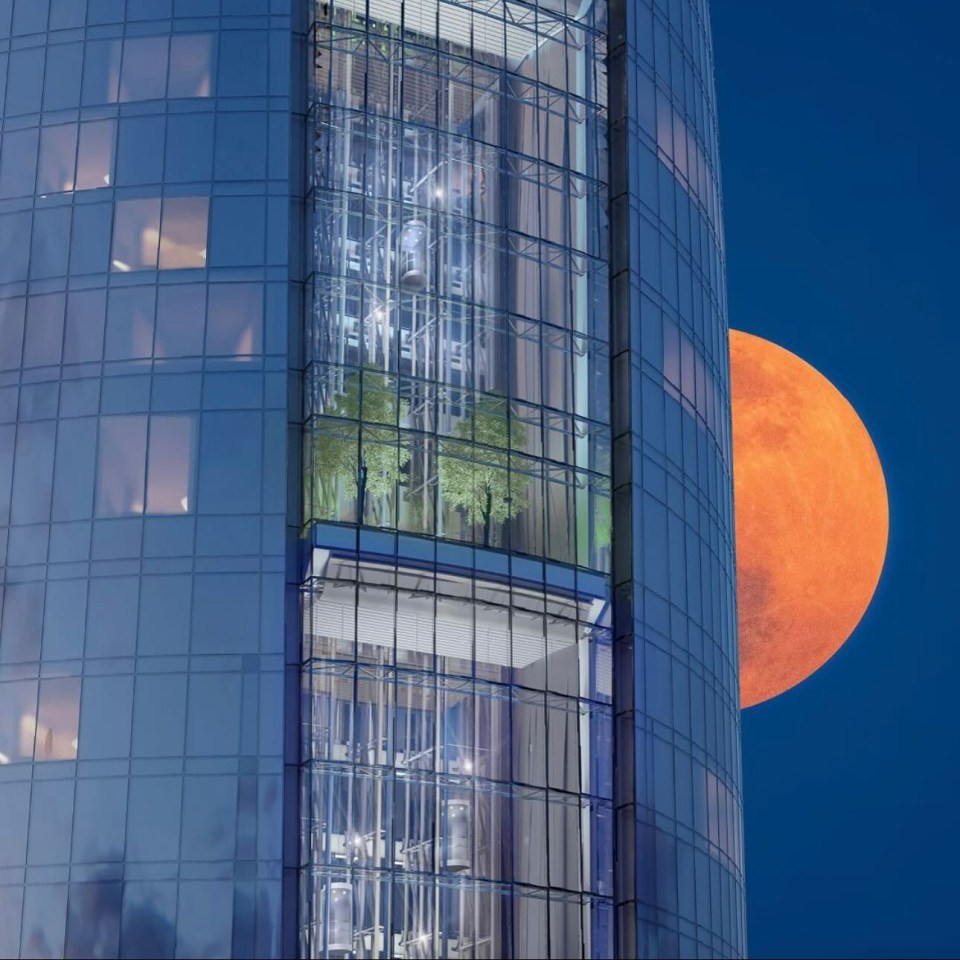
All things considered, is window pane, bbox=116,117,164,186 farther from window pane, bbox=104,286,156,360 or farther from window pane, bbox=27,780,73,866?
window pane, bbox=27,780,73,866

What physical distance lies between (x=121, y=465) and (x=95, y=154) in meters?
11.8

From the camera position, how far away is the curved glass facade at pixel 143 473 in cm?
7481

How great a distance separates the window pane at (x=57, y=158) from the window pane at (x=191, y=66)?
12.9 ft

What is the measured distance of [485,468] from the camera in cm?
8325

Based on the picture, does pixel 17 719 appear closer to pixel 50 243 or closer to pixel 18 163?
pixel 50 243

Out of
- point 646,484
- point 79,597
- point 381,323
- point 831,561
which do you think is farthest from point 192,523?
point 831,561

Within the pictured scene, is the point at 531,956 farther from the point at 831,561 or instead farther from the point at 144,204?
the point at 831,561

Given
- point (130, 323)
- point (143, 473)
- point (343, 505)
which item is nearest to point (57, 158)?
point (130, 323)

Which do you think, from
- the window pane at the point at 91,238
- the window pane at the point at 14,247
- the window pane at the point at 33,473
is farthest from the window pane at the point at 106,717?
the window pane at the point at 14,247

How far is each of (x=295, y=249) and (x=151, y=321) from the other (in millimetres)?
5578

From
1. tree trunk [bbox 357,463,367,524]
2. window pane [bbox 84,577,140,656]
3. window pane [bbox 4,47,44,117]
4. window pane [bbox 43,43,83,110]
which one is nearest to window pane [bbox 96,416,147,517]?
window pane [bbox 84,577,140,656]

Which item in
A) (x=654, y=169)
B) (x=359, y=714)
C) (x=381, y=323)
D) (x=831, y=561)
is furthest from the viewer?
(x=831, y=561)

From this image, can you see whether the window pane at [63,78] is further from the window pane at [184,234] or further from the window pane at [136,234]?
the window pane at [184,234]

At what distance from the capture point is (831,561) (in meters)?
117
